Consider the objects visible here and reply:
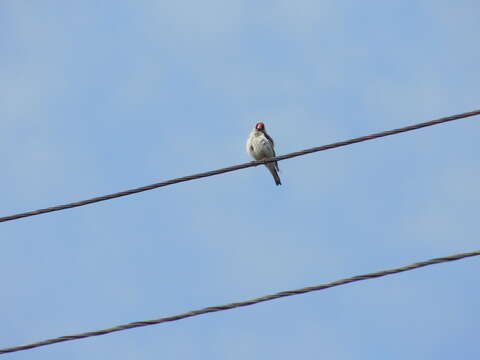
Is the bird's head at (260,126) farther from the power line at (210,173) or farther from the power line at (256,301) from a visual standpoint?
the power line at (256,301)

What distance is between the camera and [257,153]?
16.4 m

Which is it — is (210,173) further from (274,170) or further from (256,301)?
(274,170)

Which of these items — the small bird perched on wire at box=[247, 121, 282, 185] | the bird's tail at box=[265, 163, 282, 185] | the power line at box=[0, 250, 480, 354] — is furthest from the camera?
the bird's tail at box=[265, 163, 282, 185]

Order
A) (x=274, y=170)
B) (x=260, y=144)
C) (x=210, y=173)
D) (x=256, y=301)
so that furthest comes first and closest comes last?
(x=274, y=170), (x=260, y=144), (x=210, y=173), (x=256, y=301)

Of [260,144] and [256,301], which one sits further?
[260,144]

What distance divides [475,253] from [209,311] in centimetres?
215

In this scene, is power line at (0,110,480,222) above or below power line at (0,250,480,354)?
above

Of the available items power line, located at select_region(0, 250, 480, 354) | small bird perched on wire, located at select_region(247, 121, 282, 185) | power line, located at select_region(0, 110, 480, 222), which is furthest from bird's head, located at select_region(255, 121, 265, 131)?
power line, located at select_region(0, 250, 480, 354)

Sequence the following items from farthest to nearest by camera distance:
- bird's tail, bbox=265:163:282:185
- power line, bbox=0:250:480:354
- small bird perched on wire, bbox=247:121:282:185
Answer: bird's tail, bbox=265:163:282:185, small bird perched on wire, bbox=247:121:282:185, power line, bbox=0:250:480:354

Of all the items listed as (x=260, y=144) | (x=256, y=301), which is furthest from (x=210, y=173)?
(x=260, y=144)

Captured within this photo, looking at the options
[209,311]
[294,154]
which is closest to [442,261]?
[209,311]

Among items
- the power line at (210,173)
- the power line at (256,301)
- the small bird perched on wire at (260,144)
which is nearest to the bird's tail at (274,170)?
the small bird perched on wire at (260,144)

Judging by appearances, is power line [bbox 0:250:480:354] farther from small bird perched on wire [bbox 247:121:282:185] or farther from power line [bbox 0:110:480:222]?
small bird perched on wire [bbox 247:121:282:185]

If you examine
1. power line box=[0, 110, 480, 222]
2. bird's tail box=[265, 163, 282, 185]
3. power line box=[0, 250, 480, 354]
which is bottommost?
power line box=[0, 250, 480, 354]
